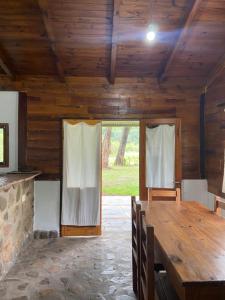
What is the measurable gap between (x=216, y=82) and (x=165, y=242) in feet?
11.8

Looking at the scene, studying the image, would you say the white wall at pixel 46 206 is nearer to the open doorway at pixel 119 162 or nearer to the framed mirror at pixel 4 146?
the framed mirror at pixel 4 146

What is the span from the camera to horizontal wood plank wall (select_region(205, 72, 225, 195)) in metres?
4.64

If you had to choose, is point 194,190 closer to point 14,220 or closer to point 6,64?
point 14,220

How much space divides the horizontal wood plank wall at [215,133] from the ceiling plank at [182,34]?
862 millimetres

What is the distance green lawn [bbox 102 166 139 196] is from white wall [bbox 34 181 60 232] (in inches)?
183

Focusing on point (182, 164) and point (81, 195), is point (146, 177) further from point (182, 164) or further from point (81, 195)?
point (81, 195)

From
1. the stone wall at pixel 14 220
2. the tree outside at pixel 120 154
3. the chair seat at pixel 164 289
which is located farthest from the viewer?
the tree outside at pixel 120 154

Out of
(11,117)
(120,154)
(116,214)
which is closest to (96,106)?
(11,117)

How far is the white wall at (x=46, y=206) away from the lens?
202 inches

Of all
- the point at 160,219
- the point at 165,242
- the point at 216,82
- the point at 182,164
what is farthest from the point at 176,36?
the point at 165,242

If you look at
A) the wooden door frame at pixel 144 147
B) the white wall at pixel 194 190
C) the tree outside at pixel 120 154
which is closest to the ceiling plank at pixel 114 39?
the wooden door frame at pixel 144 147

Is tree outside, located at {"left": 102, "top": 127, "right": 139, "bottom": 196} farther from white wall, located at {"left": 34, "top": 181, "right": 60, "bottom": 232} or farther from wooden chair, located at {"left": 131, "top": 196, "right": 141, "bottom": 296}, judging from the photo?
wooden chair, located at {"left": 131, "top": 196, "right": 141, "bottom": 296}

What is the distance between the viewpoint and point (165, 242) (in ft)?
6.66

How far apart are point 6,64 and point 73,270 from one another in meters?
3.29
